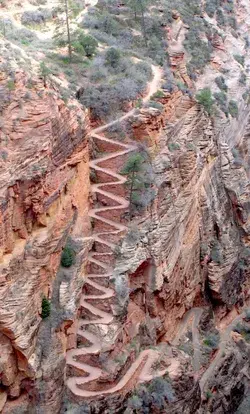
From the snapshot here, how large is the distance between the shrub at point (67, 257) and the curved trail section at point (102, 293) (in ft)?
6.15

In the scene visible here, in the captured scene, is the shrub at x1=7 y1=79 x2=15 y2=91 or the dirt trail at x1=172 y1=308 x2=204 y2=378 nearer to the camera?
the shrub at x1=7 y1=79 x2=15 y2=91

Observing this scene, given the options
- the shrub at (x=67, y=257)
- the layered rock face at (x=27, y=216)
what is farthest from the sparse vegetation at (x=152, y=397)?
the shrub at (x=67, y=257)

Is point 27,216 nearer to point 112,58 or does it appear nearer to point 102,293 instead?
point 102,293

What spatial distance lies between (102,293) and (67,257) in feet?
8.28

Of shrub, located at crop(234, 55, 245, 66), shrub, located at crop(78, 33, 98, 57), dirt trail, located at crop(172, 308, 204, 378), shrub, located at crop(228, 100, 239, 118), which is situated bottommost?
dirt trail, located at crop(172, 308, 204, 378)

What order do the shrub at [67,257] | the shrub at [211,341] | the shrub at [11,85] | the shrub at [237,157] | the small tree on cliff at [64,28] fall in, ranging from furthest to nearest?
the shrub at [237,157]
the shrub at [211,341]
the small tree on cliff at [64,28]
the shrub at [67,257]
the shrub at [11,85]

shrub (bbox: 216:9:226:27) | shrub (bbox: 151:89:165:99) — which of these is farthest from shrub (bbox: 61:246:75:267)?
shrub (bbox: 216:9:226:27)

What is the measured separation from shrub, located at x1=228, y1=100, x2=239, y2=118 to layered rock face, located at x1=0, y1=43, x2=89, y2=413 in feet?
60.3

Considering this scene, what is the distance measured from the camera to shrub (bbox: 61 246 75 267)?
25.6 metres

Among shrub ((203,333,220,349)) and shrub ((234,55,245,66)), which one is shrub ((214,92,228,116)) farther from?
shrub ((203,333,220,349))

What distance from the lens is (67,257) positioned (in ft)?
84.1

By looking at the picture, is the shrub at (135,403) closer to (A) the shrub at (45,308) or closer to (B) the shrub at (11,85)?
(A) the shrub at (45,308)

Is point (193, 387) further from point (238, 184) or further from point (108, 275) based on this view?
point (238, 184)

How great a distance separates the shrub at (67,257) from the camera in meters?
25.6
